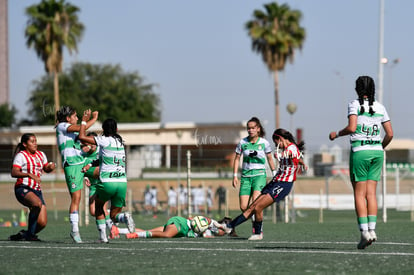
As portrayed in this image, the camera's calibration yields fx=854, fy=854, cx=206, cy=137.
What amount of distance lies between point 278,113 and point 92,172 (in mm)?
49236

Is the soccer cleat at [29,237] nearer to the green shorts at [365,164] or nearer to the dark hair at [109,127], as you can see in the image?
the dark hair at [109,127]

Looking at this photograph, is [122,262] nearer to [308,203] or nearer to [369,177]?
[369,177]

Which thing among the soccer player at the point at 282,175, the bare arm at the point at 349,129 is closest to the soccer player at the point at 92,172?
the soccer player at the point at 282,175

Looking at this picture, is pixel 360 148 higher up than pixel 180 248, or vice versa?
pixel 360 148

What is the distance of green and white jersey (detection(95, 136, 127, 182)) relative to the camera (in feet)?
38.0

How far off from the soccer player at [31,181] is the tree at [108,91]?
7713cm

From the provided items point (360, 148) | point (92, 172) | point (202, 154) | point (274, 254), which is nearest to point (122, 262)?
point (274, 254)

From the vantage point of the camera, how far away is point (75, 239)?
39.1 feet

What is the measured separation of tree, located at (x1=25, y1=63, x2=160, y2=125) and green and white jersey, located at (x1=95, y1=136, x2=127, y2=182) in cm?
7852

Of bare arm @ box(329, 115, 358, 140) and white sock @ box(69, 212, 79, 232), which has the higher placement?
bare arm @ box(329, 115, 358, 140)

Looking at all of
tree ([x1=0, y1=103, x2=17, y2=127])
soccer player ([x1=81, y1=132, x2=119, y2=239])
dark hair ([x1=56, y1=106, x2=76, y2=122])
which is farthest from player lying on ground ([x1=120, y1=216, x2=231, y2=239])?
tree ([x1=0, y1=103, x2=17, y2=127])

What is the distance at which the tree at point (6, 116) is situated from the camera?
271 ft

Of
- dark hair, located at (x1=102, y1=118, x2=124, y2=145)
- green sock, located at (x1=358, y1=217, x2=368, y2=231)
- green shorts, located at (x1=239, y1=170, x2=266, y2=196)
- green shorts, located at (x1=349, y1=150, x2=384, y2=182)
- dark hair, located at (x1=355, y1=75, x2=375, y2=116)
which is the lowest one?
green sock, located at (x1=358, y1=217, x2=368, y2=231)

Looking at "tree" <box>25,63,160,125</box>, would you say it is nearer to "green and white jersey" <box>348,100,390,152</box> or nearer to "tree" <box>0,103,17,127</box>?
"tree" <box>0,103,17,127</box>
